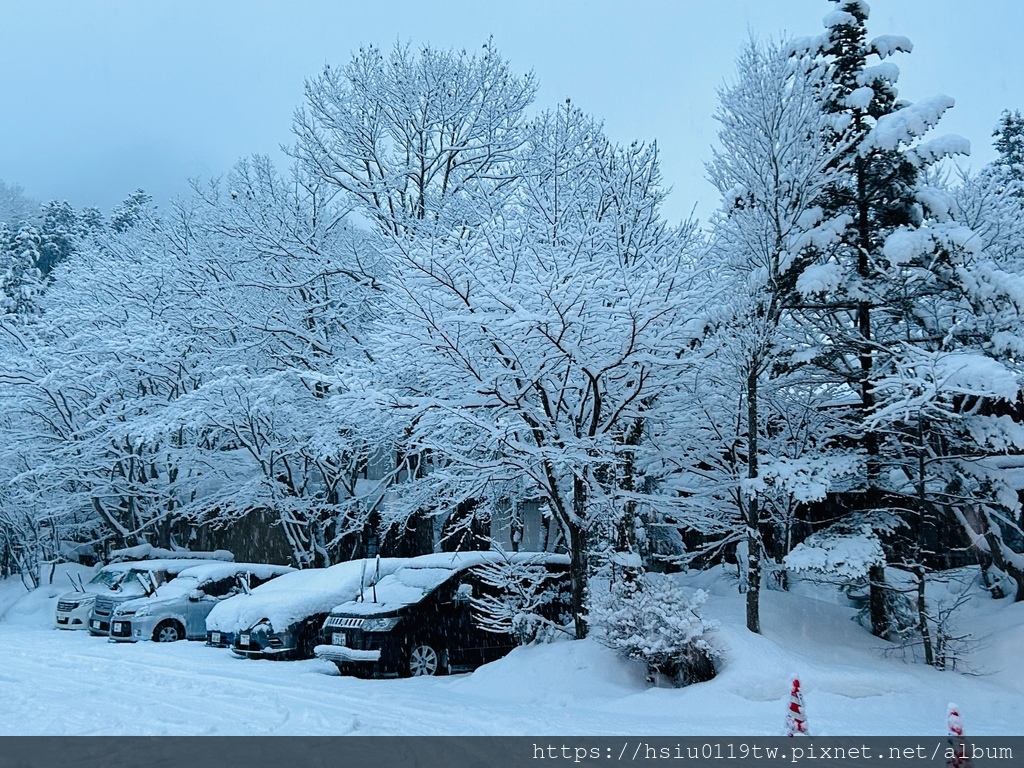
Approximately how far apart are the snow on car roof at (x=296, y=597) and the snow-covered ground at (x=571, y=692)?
0.77 m

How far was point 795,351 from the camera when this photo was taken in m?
11.1

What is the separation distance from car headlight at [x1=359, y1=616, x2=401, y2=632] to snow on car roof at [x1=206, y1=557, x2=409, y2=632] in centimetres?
132

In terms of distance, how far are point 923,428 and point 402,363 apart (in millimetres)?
6843

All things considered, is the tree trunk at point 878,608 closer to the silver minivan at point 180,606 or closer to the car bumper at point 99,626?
the silver minivan at point 180,606

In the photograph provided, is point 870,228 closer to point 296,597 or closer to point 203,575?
point 296,597

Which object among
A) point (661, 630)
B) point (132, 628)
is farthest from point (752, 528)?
point (132, 628)

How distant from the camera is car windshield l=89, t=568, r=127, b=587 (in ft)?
57.2

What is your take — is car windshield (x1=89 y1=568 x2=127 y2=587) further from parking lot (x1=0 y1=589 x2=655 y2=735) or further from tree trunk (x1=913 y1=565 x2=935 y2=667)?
tree trunk (x1=913 y1=565 x2=935 y2=667)

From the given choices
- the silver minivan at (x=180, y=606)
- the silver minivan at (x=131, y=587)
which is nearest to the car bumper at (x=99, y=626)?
the silver minivan at (x=131, y=587)

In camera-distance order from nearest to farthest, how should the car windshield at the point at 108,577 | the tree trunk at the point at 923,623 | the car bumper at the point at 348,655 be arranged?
the tree trunk at the point at 923,623, the car bumper at the point at 348,655, the car windshield at the point at 108,577

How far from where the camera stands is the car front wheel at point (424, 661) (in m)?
11.1

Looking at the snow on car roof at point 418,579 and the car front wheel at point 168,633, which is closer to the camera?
the snow on car roof at point 418,579

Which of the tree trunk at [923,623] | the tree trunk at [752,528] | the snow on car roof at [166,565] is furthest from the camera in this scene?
the snow on car roof at [166,565]

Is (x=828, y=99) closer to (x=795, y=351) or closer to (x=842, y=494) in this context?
(x=795, y=351)
